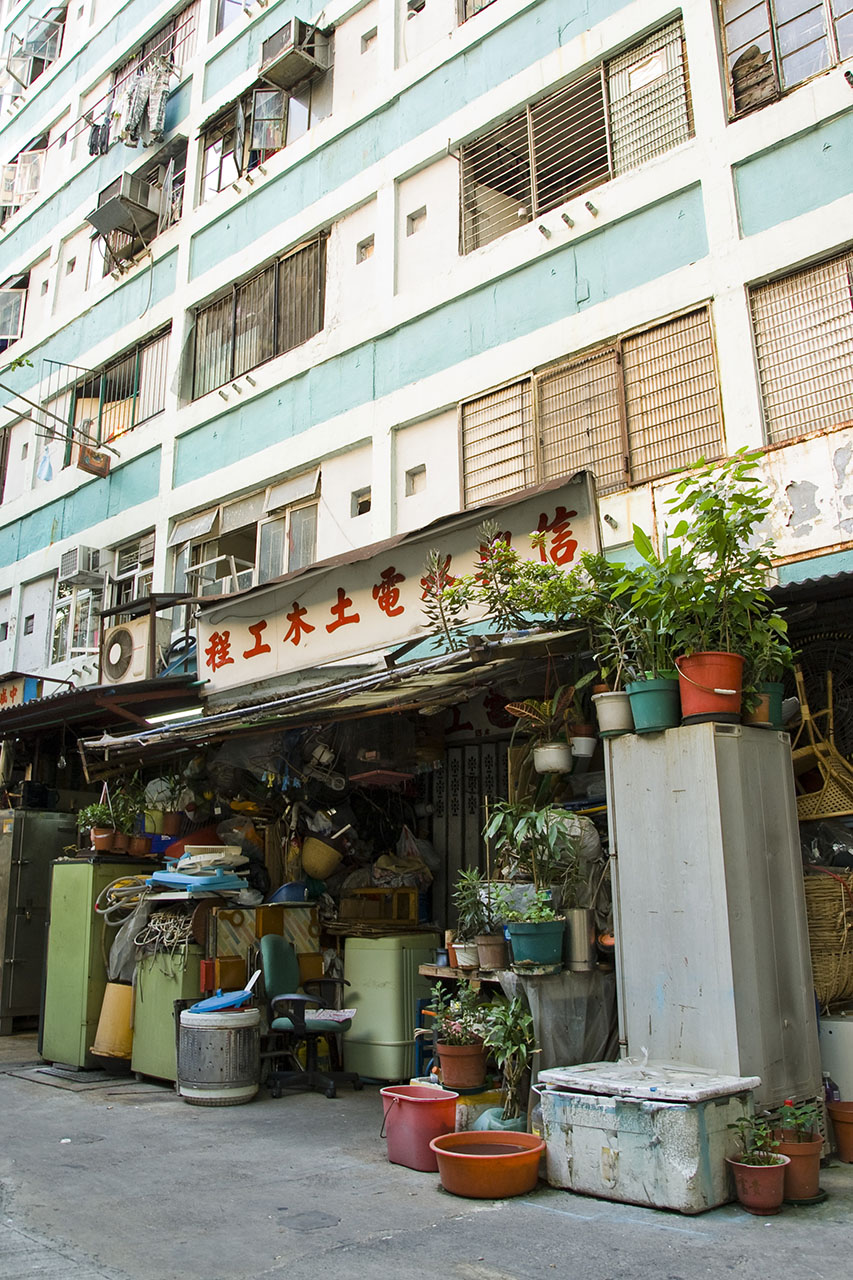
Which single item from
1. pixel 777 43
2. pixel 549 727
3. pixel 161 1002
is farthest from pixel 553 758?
pixel 777 43

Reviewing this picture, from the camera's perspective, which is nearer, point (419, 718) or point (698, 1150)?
point (698, 1150)

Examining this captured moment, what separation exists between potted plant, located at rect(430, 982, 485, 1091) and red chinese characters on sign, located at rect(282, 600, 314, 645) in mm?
4811

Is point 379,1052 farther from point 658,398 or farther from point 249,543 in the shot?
point 249,543

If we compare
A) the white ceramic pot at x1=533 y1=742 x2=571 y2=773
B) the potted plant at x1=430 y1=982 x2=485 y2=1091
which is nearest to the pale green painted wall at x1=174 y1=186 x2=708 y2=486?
the white ceramic pot at x1=533 y1=742 x2=571 y2=773

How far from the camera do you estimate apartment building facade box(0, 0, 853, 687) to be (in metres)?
8.45

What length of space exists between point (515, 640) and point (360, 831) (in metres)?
3.87

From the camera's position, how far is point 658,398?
29.5ft

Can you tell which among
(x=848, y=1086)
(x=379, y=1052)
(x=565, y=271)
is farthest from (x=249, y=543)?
(x=848, y=1086)

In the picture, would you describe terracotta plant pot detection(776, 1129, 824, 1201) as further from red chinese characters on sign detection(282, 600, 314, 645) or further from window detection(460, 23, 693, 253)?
window detection(460, 23, 693, 253)

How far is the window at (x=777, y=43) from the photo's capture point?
8.56 meters

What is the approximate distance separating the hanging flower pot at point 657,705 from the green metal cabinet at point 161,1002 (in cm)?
460

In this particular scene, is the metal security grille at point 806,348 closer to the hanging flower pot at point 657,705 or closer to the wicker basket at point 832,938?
the hanging flower pot at point 657,705

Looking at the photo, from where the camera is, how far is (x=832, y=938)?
6230 millimetres

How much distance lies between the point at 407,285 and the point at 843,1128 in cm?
938
